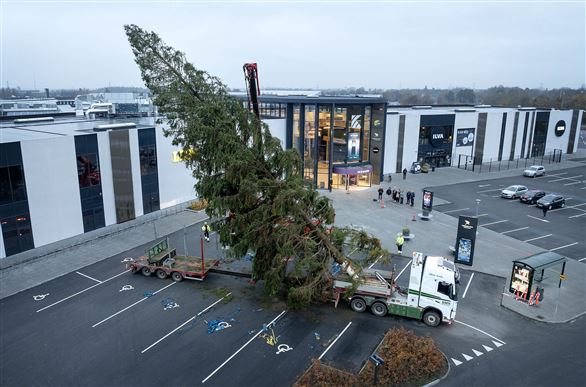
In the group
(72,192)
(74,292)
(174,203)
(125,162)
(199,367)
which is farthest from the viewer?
(174,203)

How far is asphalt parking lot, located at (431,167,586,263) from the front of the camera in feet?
92.3

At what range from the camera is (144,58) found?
17516 millimetres

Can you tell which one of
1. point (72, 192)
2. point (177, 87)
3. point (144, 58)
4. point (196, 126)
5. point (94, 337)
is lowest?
point (94, 337)

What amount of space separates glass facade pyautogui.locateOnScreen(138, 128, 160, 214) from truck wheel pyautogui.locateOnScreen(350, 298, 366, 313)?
20.7 metres

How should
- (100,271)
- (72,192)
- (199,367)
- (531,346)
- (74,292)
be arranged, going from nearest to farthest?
(199,367) < (531,346) < (74,292) < (100,271) < (72,192)

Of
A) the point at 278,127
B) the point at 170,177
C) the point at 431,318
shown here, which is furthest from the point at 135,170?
the point at 431,318

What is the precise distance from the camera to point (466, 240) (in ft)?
76.0

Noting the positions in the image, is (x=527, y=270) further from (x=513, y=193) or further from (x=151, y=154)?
(x=151, y=154)

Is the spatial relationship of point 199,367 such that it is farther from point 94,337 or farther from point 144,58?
point 144,58

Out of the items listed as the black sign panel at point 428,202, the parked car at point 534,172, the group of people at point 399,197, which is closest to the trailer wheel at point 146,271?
the black sign panel at point 428,202

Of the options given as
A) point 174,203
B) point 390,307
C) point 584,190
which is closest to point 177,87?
point 390,307

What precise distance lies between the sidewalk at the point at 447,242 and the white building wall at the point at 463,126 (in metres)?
11.5

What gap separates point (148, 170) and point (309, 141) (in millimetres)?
16097

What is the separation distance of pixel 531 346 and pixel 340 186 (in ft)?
89.9
